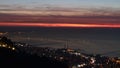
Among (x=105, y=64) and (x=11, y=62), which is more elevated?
(x=11, y=62)

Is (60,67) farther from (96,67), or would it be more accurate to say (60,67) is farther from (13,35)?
(13,35)

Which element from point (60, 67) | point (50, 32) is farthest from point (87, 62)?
point (50, 32)

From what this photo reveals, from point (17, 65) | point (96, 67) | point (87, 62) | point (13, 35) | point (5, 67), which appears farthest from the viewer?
point (13, 35)

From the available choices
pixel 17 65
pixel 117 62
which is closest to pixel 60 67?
pixel 17 65

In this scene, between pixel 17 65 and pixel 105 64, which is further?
pixel 105 64

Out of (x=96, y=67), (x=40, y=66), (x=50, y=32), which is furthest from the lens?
(x=50, y=32)

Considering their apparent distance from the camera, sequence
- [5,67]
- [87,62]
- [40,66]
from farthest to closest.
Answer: [87,62] < [40,66] < [5,67]

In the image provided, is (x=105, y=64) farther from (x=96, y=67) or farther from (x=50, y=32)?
(x=50, y=32)

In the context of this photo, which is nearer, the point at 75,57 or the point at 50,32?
the point at 75,57

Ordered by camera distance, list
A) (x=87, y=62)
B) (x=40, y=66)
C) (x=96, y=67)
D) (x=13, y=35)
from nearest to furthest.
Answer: (x=40, y=66)
(x=96, y=67)
(x=87, y=62)
(x=13, y=35)
